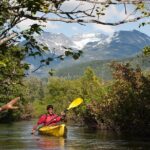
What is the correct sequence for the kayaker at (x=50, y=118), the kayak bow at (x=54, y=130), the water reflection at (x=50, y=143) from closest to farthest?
the water reflection at (x=50, y=143)
the kayaker at (x=50, y=118)
the kayak bow at (x=54, y=130)

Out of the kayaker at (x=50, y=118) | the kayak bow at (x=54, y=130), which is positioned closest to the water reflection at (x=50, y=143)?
the kayak bow at (x=54, y=130)

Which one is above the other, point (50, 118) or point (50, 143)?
point (50, 118)

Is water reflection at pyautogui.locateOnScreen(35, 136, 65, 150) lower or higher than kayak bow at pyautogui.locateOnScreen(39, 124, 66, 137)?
lower

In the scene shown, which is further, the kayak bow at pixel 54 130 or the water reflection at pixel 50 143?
the kayak bow at pixel 54 130

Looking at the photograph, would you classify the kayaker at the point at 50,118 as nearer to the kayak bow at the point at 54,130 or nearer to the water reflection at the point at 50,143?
the kayak bow at the point at 54,130

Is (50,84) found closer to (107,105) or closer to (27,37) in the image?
(107,105)

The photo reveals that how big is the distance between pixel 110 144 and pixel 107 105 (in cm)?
1505

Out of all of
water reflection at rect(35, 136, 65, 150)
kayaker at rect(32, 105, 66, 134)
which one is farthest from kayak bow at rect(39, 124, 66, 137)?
kayaker at rect(32, 105, 66, 134)

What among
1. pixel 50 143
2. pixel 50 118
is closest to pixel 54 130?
pixel 50 118

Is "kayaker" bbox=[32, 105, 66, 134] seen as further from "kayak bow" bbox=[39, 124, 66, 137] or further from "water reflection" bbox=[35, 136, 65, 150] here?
"water reflection" bbox=[35, 136, 65, 150]

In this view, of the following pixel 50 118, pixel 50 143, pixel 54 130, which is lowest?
pixel 50 143

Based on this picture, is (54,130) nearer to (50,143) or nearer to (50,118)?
(50,118)

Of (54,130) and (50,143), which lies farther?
(54,130)

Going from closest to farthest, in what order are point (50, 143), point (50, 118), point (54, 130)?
point (50, 143) → point (50, 118) → point (54, 130)
